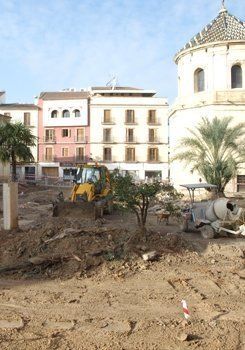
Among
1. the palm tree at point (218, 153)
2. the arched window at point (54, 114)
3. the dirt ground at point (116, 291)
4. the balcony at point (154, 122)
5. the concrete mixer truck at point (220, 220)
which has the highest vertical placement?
the arched window at point (54, 114)

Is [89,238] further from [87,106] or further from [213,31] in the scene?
[87,106]

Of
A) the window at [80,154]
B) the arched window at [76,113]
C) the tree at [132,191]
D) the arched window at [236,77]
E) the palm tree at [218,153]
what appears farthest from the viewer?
the arched window at [76,113]

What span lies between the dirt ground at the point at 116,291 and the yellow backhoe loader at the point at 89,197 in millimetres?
4275

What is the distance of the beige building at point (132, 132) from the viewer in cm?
5188

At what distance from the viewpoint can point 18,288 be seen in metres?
8.52

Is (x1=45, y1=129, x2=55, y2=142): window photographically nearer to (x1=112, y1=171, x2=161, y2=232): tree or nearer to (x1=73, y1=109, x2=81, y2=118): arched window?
(x1=73, y1=109, x2=81, y2=118): arched window

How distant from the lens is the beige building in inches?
2042

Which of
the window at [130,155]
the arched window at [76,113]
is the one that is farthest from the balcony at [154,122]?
the arched window at [76,113]

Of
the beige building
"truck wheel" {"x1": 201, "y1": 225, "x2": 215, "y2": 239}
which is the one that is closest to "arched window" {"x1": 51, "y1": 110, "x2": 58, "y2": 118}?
the beige building

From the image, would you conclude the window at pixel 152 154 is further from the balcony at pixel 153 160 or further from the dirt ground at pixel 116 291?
the dirt ground at pixel 116 291

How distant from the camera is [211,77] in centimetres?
2923

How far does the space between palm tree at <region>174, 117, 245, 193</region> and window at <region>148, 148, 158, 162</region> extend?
Answer: 2668cm

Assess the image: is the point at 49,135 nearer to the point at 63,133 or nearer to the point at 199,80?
the point at 63,133

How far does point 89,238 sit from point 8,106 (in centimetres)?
4675
